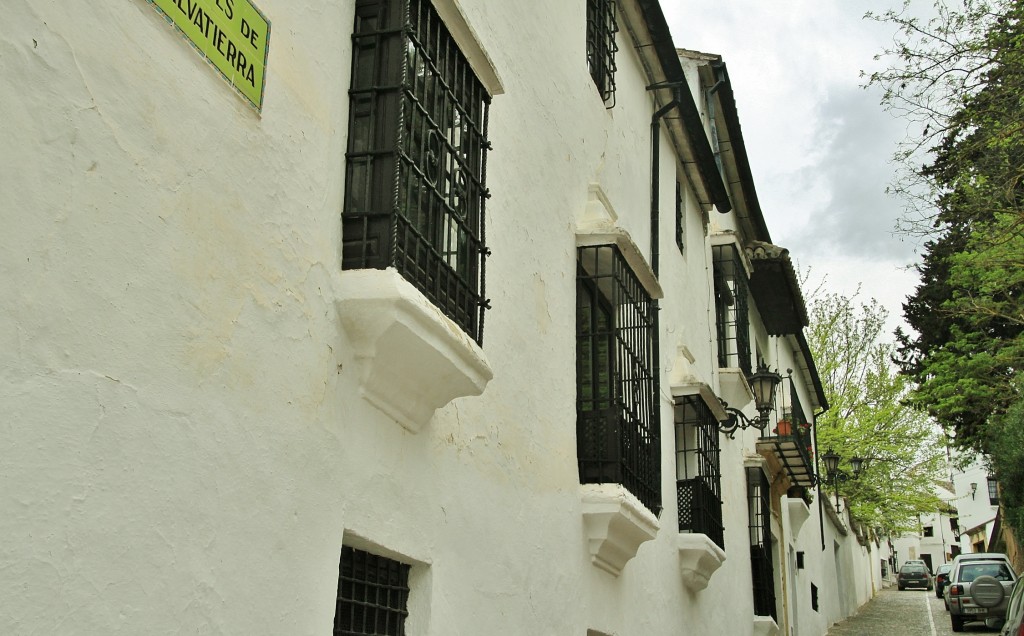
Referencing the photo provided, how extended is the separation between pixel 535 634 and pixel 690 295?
6703 mm

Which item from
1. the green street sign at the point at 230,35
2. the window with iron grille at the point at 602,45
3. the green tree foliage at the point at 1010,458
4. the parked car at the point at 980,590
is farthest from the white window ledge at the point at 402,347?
the green tree foliage at the point at 1010,458

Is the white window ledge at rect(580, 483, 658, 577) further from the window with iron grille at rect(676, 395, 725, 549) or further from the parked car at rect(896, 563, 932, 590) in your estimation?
the parked car at rect(896, 563, 932, 590)

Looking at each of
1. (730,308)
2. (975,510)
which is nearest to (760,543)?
(730,308)

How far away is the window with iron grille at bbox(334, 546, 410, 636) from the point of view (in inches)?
176

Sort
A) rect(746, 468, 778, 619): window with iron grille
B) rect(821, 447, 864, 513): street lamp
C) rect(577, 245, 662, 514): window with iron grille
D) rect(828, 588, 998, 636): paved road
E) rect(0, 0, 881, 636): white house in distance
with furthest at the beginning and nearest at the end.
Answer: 1. rect(821, 447, 864, 513): street lamp
2. rect(828, 588, 998, 636): paved road
3. rect(746, 468, 778, 619): window with iron grille
4. rect(577, 245, 662, 514): window with iron grille
5. rect(0, 0, 881, 636): white house in distance

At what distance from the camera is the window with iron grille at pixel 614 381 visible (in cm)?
771

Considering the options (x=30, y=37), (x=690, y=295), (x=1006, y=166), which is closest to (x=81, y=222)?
(x=30, y=37)

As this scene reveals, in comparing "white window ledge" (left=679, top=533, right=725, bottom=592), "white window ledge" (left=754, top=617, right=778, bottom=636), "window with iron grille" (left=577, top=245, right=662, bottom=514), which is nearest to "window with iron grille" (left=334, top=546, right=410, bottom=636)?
"window with iron grille" (left=577, top=245, right=662, bottom=514)

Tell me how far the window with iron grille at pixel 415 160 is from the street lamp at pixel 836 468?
61.8 ft

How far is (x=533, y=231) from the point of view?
694 cm

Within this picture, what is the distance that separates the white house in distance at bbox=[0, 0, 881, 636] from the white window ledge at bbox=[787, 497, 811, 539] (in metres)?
11.7

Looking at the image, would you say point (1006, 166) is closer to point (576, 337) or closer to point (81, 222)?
point (576, 337)

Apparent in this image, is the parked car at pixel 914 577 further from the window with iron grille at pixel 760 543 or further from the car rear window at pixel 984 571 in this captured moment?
the window with iron grille at pixel 760 543

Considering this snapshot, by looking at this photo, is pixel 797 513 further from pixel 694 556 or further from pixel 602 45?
pixel 602 45
